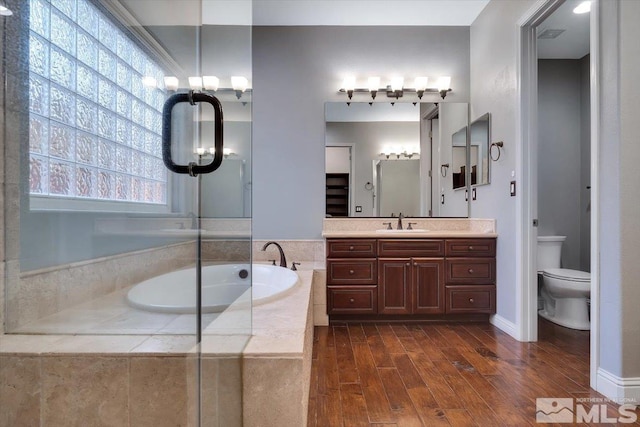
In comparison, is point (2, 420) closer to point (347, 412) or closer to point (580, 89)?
point (347, 412)

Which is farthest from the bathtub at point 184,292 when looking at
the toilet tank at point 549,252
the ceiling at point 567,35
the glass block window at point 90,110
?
the ceiling at point 567,35

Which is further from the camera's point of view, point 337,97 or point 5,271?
point 337,97

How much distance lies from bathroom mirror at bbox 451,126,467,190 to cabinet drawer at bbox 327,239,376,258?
119cm

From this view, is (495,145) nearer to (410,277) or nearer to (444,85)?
(444,85)

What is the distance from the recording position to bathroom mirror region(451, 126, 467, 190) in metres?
3.29

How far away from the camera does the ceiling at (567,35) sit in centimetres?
294

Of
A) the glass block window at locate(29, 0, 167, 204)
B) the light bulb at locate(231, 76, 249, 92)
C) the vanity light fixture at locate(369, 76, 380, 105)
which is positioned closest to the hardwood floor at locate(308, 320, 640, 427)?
the glass block window at locate(29, 0, 167, 204)

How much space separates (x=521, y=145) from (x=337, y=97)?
1.71m

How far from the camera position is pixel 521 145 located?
2.44 m

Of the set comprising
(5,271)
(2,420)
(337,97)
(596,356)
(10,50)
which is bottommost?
(596,356)

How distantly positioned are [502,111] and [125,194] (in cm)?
277

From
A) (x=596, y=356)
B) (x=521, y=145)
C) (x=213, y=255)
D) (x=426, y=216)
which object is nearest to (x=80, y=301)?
(x=213, y=255)

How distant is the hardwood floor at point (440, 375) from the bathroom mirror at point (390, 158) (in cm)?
122

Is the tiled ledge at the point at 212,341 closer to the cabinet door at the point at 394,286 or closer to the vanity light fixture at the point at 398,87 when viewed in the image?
the cabinet door at the point at 394,286
